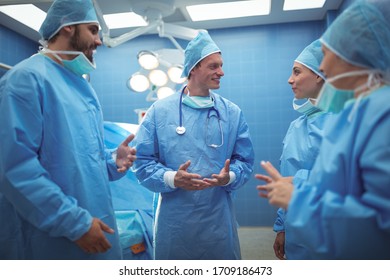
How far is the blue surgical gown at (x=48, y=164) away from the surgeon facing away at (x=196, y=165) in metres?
0.34

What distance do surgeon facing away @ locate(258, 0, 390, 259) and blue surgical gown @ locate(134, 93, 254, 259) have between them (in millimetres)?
608

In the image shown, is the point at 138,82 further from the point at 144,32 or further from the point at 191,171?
the point at 191,171

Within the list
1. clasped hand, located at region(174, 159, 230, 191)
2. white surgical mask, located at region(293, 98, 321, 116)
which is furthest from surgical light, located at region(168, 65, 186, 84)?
clasped hand, located at region(174, 159, 230, 191)

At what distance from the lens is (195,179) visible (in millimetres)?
1271

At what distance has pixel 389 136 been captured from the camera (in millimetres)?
667

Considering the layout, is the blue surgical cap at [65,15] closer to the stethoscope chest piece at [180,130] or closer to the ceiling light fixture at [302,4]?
the stethoscope chest piece at [180,130]

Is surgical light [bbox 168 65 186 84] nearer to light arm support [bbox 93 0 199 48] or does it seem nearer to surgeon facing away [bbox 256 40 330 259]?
light arm support [bbox 93 0 199 48]

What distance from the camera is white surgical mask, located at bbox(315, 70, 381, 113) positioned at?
2.54 feet

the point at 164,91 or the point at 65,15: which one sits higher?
the point at 65,15

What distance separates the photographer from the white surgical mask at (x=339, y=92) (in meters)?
0.77

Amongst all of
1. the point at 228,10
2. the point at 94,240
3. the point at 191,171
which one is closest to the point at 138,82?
the point at 228,10

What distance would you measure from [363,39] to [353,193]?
0.37 metres

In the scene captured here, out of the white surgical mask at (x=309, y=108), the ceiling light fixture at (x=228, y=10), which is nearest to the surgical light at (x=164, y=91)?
the ceiling light fixture at (x=228, y=10)
